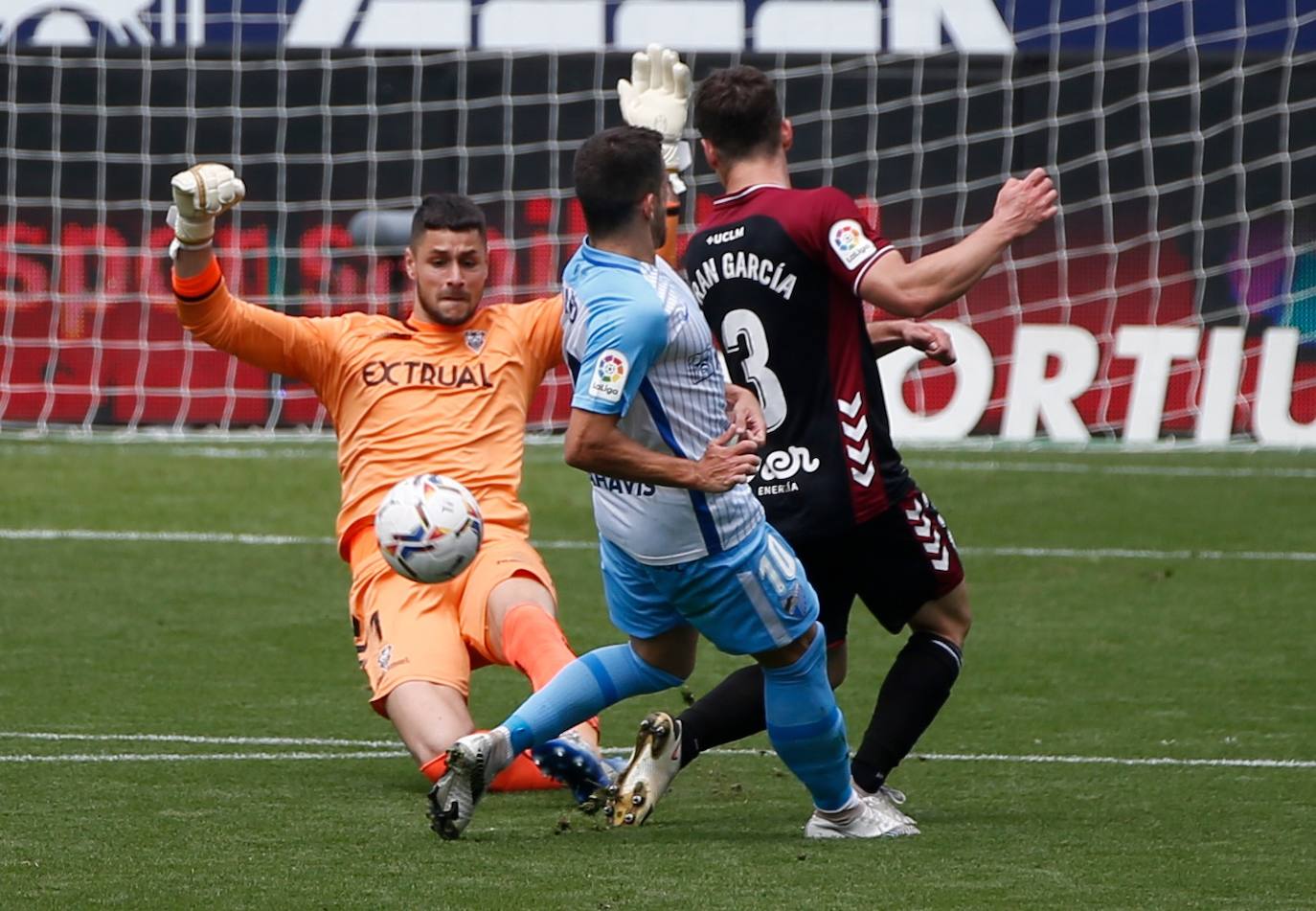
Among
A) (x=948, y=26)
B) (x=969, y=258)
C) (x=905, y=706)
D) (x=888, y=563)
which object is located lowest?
(x=905, y=706)

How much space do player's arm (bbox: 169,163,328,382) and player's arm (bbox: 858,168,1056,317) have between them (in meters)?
1.87

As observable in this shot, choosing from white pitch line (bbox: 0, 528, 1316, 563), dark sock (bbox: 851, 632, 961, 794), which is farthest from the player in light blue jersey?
white pitch line (bbox: 0, 528, 1316, 563)

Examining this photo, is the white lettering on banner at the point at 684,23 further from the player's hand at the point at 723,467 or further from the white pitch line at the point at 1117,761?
the player's hand at the point at 723,467

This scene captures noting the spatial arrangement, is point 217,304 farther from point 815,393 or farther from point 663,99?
point 815,393

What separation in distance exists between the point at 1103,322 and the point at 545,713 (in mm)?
10035

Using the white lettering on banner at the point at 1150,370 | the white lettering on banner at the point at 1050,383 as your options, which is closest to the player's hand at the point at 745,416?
the white lettering on banner at the point at 1050,383

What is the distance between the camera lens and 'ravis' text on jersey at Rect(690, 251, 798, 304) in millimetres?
5344

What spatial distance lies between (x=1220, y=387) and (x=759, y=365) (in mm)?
9431

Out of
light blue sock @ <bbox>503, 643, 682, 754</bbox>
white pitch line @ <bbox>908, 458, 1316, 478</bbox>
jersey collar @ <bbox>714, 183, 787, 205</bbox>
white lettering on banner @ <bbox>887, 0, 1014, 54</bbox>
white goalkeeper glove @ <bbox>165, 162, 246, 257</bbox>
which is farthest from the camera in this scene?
white lettering on banner @ <bbox>887, 0, 1014, 54</bbox>

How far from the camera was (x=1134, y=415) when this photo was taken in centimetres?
1432

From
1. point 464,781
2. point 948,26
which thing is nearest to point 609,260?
point 464,781

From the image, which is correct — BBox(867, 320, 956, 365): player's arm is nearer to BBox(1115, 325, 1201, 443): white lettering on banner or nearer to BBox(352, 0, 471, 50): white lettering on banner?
BBox(1115, 325, 1201, 443): white lettering on banner

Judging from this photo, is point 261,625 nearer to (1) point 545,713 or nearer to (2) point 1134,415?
(1) point 545,713

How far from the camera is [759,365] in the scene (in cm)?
544
